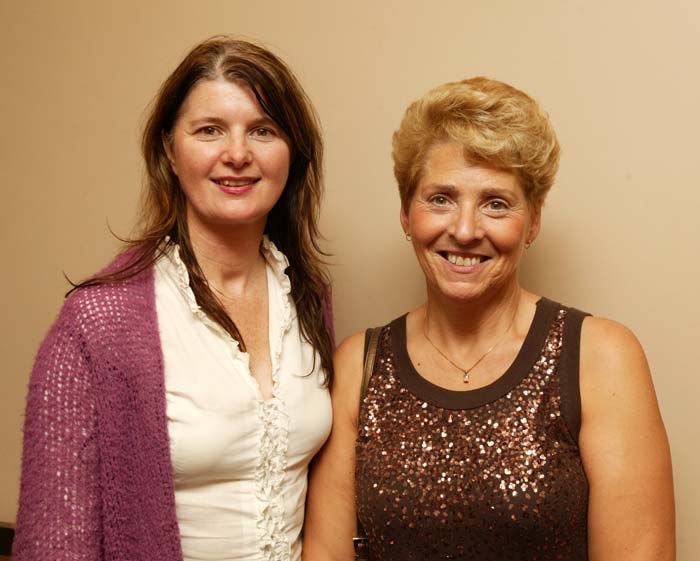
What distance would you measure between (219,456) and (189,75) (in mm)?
773

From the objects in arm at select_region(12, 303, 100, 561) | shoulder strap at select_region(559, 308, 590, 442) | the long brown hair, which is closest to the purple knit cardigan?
arm at select_region(12, 303, 100, 561)

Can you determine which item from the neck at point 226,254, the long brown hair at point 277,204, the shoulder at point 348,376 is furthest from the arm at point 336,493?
the neck at point 226,254

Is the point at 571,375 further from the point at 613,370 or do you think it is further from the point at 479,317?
the point at 479,317

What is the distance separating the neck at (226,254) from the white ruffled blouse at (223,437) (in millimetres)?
76

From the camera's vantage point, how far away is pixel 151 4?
2338 mm

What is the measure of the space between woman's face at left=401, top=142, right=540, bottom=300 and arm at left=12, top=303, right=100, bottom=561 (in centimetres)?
73

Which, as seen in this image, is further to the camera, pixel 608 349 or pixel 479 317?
pixel 479 317

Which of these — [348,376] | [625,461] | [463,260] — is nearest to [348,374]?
[348,376]

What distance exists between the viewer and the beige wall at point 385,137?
6.19 ft

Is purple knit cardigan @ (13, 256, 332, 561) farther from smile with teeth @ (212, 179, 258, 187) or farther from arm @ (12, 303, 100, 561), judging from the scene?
smile with teeth @ (212, 179, 258, 187)

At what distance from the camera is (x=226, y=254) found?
1.71 metres

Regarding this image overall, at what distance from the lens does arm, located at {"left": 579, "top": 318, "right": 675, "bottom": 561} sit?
153 cm

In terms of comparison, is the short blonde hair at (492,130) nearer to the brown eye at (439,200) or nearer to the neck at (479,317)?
the brown eye at (439,200)

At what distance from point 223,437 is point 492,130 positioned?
0.81m
